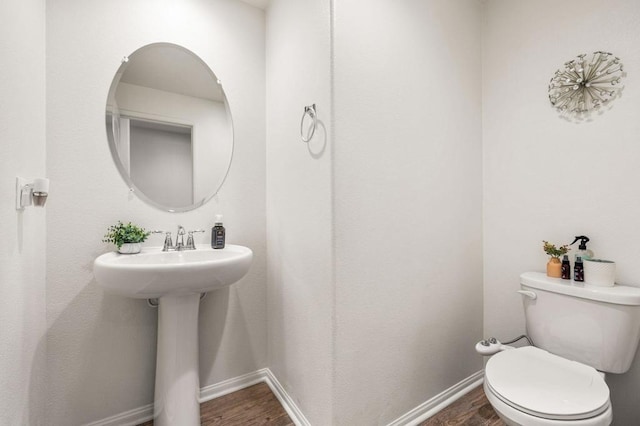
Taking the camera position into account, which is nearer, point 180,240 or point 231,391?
point 180,240

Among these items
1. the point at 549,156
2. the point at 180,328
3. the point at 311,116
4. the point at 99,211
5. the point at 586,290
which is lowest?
the point at 180,328

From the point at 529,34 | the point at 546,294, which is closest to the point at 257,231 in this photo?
the point at 546,294

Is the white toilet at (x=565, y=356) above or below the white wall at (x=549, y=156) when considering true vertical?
below

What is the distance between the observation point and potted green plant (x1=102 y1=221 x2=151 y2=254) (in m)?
1.34

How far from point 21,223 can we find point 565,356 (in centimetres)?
227

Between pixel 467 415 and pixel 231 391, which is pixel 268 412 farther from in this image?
pixel 467 415

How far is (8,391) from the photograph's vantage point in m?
0.92

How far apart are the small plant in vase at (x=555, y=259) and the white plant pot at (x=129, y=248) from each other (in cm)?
202

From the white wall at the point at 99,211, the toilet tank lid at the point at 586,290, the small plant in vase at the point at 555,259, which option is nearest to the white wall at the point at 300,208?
the white wall at the point at 99,211

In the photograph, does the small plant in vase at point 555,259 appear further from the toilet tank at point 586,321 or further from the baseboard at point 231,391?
the baseboard at point 231,391

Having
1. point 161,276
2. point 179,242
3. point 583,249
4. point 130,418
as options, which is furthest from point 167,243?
point 583,249

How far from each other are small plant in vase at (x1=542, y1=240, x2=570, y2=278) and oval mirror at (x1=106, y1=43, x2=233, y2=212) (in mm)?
1782

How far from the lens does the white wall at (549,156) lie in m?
1.28

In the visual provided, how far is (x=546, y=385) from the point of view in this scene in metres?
1.07
